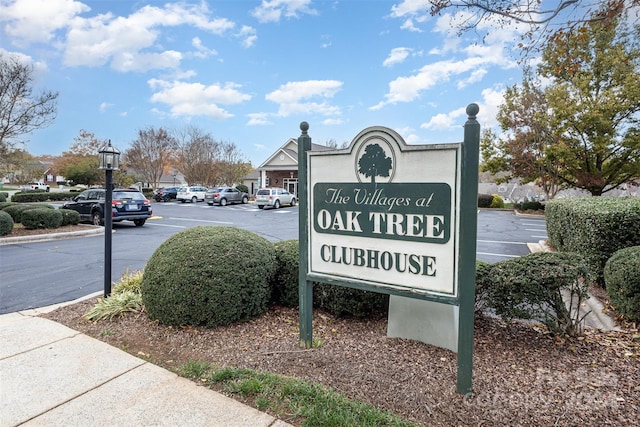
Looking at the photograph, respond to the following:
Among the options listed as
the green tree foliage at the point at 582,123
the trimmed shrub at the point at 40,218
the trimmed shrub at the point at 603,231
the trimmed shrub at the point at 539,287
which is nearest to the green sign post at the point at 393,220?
the trimmed shrub at the point at 539,287

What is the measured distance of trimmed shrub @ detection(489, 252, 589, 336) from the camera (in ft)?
10.2

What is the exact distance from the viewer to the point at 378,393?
252 cm

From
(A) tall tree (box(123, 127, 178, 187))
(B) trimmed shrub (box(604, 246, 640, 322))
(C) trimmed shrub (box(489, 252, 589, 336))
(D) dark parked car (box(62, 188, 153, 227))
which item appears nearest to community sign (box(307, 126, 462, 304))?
(C) trimmed shrub (box(489, 252, 589, 336))

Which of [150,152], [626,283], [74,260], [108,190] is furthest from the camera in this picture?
[150,152]

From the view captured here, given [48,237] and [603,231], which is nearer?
[603,231]

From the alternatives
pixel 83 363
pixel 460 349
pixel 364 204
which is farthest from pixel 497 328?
pixel 83 363

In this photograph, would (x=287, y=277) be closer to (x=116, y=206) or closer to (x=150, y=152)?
(x=116, y=206)

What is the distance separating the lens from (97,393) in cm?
257

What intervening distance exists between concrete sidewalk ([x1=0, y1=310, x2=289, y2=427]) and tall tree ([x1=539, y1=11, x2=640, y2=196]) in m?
22.7

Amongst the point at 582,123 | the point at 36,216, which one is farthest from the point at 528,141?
the point at 36,216

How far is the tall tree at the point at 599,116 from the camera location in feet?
61.7

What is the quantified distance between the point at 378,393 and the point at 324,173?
185 cm

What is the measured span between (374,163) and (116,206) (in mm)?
13200

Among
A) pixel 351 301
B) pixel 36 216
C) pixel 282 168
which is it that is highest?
pixel 282 168
